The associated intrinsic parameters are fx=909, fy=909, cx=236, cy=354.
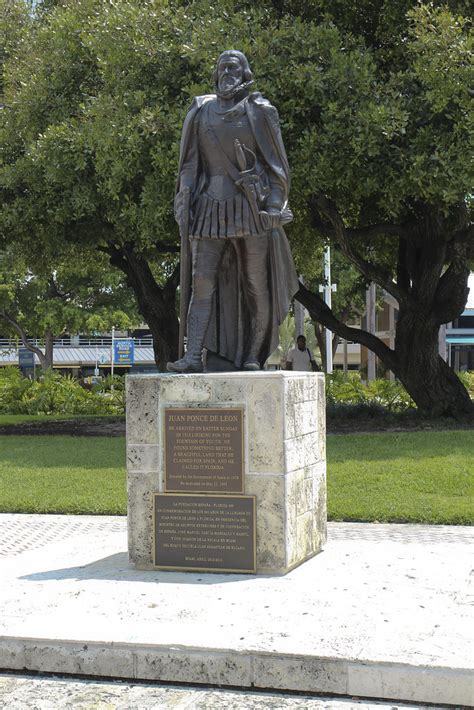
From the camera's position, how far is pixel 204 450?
6160 mm

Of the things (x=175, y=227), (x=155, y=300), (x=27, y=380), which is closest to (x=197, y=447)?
(x=175, y=227)

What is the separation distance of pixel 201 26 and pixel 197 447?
345 inches

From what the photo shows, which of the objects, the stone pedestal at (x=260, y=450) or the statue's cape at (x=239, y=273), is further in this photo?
the statue's cape at (x=239, y=273)

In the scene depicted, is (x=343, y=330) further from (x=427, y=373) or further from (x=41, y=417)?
(x=41, y=417)

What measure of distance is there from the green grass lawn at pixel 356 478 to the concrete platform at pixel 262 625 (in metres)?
1.99

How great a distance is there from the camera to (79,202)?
14203 mm

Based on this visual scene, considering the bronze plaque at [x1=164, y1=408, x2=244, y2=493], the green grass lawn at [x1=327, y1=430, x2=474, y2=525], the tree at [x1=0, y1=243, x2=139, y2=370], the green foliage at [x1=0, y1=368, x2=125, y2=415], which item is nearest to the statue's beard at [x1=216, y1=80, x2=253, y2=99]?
the bronze plaque at [x1=164, y1=408, x2=244, y2=493]

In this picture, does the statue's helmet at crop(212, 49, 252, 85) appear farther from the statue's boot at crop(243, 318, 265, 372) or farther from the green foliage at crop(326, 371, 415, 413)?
the green foliage at crop(326, 371, 415, 413)

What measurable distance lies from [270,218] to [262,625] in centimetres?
296

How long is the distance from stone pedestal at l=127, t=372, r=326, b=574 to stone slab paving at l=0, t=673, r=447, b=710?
159 centimetres

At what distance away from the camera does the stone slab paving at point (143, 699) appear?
4.31 meters

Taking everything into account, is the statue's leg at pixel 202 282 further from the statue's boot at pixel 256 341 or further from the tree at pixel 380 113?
the tree at pixel 380 113

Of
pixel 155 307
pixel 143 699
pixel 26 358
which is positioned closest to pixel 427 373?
pixel 155 307

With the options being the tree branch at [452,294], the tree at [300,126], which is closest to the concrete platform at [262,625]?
the tree at [300,126]
